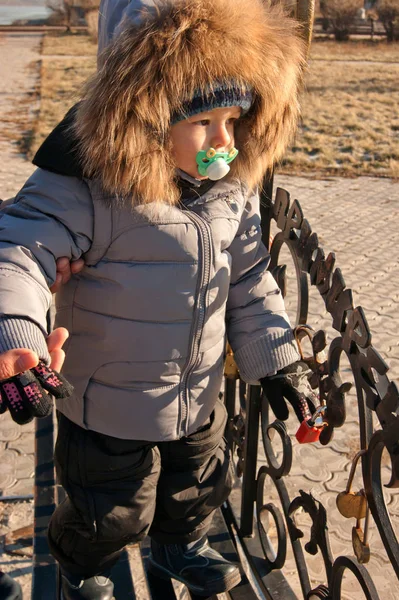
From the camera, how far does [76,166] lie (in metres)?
1.41

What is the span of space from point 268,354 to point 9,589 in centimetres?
97

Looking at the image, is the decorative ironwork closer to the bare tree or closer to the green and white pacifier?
the green and white pacifier

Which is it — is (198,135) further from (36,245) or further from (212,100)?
(36,245)

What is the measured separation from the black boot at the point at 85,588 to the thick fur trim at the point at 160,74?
3.13 feet

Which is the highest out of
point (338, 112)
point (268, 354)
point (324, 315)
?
point (268, 354)

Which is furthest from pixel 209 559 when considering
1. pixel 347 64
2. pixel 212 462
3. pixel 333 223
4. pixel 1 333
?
pixel 347 64

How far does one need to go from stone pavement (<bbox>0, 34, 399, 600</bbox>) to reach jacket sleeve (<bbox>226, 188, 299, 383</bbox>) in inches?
35.9

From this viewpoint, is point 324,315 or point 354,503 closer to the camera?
point 354,503

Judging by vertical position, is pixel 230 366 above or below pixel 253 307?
below

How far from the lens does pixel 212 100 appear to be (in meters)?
1.42

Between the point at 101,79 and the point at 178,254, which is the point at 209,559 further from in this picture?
the point at 101,79

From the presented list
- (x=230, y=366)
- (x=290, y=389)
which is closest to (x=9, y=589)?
(x=230, y=366)

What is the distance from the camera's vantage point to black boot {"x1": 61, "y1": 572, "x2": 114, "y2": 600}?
5.68 ft

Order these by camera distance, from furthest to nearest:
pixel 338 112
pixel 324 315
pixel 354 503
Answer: pixel 338 112
pixel 324 315
pixel 354 503
